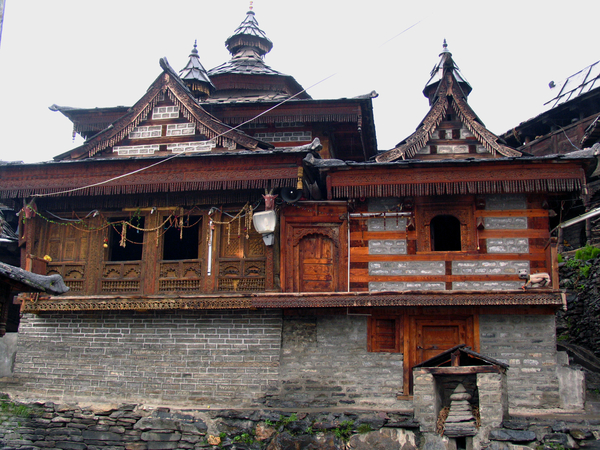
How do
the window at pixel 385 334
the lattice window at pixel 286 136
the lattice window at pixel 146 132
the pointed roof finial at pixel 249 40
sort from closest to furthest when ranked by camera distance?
the window at pixel 385 334, the lattice window at pixel 146 132, the lattice window at pixel 286 136, the pointed roof finial at pixel 249 40

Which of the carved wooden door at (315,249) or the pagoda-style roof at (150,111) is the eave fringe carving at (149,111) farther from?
the carved wooden door at (315,249)

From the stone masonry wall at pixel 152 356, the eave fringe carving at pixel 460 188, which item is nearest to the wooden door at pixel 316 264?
the stone masonry wall at pixel 152 356

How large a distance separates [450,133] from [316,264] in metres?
4.87

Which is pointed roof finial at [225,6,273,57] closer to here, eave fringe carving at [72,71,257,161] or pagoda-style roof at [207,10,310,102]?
pagoda-style roof at [207,10,310,102]

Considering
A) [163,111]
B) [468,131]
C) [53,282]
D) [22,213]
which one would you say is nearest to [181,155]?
[163,111]

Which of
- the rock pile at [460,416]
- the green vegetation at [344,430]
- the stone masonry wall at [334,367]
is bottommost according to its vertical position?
the green vegetation at [344,430]

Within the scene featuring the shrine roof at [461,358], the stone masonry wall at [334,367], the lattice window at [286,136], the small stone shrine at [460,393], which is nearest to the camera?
the small stone shrine at [460,393]

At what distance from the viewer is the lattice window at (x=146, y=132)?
54.9 feet

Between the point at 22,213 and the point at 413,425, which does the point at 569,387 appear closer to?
the point at 413,425

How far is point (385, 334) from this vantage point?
1497cm

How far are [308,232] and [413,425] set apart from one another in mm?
5091

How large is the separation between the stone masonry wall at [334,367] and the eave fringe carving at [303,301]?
0.81m

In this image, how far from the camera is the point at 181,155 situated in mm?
15523

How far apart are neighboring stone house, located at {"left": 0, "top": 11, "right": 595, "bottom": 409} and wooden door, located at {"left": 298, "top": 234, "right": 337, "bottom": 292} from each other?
0.05 meters
